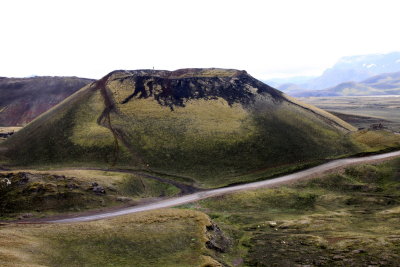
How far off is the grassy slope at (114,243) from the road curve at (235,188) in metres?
6.14

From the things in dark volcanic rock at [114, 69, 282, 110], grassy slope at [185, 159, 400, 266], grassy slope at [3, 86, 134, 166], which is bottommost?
grassy slope at [185, 159, 400, 266]

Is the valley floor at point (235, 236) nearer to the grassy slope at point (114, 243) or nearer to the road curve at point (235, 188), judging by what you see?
the grassy slope at point (114, 243)

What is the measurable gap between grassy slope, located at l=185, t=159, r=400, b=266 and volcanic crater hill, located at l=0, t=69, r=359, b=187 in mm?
15488

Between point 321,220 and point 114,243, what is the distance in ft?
119

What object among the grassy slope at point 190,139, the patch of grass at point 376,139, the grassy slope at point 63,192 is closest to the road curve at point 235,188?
the grassy slope at point 190,139

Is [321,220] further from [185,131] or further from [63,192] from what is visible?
[185,131]

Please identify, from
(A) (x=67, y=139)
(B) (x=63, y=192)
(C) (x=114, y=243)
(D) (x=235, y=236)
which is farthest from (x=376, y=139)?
(A) (x=67, y=139)

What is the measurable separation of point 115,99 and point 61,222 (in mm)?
80750

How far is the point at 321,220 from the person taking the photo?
5950 cm

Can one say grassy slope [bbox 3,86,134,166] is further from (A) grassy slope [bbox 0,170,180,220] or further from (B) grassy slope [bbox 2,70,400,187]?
(A) grassy slope [bbox 0,170,180,220]

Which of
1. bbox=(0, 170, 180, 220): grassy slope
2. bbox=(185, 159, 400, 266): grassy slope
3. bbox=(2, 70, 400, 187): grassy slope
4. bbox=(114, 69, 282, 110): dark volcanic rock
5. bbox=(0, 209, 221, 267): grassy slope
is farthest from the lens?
bbox=(114, 69, 282, 110): dark volcanic rock

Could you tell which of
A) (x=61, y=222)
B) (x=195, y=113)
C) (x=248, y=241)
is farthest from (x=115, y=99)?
(x=248, y=241)

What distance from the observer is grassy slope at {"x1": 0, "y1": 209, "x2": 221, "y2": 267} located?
1553 inches

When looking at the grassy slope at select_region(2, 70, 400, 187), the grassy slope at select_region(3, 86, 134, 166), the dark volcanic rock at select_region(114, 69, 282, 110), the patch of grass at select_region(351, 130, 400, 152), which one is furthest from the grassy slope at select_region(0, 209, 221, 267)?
the dark volcanic rock at select_region(114, 69, 282, 110)
